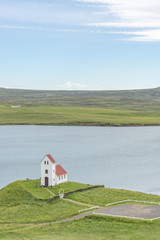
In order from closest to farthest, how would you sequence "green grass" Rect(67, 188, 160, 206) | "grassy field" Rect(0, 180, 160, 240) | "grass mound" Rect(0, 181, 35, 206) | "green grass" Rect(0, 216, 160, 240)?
"green grass" Rect(0, 216, 160, 240), "grassy field" Rect(0, 180, 160, 240), "green grass" Rect(67, 188, 160, 206), "grass mound" Rect(0, 181, 35, 206)

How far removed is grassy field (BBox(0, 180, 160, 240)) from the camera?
40.1 meters

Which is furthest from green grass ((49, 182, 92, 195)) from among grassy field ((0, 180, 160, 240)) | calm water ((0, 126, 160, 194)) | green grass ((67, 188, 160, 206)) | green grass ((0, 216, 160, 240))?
green grass ((0, 216, 160, 240))

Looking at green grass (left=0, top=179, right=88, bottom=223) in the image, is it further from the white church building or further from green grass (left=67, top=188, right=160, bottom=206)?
green grass (left=67, top=188, right=160, bottom=206)

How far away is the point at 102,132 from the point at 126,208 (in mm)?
141444

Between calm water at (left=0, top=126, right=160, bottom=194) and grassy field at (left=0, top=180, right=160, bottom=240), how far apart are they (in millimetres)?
14138

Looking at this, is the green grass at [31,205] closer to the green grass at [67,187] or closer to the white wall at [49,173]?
the green grass at [67,187]

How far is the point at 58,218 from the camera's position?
4919 cm

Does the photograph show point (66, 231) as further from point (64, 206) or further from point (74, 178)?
point (74, 178)

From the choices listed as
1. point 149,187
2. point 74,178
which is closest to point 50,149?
point 74,178

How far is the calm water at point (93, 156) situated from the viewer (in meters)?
84.4

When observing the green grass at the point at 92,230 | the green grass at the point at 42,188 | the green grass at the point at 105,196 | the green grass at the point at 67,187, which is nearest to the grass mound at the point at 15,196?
the green grass at the point at 42,188

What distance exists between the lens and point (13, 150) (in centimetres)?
13162

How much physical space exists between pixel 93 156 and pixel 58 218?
69.2 meters

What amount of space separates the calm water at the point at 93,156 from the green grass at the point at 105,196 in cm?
1253
